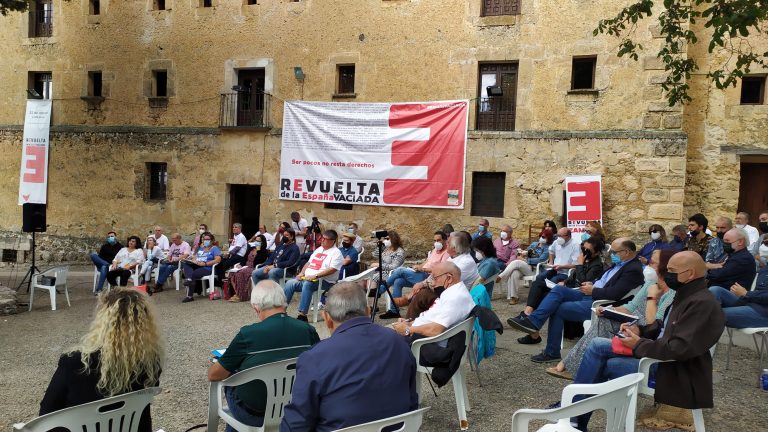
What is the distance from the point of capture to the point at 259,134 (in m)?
13.6

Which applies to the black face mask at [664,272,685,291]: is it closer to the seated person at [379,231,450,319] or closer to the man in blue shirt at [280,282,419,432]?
the man in blue shirt at [280,282,419,432]

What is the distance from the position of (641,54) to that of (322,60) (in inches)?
267

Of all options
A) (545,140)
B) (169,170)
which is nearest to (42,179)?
(169,170)

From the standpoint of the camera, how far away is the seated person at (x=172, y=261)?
9.77 meters

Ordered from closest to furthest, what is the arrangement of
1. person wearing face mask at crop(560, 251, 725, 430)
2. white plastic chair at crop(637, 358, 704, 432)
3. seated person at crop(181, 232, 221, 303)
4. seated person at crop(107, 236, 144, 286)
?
Result: person wearing face mask at crop(560, 251, 725, 430), white plastic chair at crop(637, 358, 704, 432), seated person at crop(181, 232, 221, 303), seated person at crop(107, 236, 144, 286)

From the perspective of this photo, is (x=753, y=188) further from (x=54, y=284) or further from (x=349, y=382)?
(x=54, y=284)

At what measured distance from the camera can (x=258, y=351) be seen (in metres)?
2.98

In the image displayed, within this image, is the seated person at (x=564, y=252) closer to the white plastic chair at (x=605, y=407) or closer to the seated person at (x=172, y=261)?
the white plastic chair at (x=605, y=407)

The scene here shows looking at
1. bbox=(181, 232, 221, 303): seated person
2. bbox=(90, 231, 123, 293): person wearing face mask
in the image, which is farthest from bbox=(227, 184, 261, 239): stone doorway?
bbox=(181, 232, 221, 303): seated person

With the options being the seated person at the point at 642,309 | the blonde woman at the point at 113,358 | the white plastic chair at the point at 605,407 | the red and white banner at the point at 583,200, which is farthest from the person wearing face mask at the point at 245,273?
the white plastic chair at the point at 605,407

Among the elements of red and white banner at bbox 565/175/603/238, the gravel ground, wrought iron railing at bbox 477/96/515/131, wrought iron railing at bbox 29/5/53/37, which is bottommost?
the gravel ground

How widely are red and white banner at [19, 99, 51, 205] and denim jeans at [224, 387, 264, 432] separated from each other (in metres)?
14.9

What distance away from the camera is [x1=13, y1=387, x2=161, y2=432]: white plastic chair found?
218 cm

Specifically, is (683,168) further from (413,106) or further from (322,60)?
(322,60)
